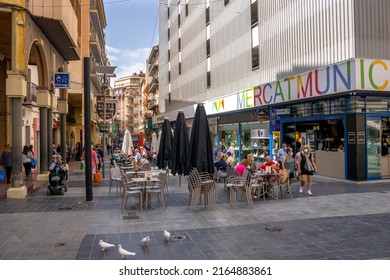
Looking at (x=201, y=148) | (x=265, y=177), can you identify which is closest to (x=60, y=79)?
(x=201, y=148)

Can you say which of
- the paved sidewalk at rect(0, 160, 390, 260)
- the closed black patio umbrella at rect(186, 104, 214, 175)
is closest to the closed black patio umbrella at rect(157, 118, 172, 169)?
the paved sidewalk at rect(0, 160, 390, 260)

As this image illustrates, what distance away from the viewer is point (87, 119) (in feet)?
38.1

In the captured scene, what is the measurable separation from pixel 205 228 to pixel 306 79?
427 inches

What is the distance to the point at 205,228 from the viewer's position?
25.5 ft

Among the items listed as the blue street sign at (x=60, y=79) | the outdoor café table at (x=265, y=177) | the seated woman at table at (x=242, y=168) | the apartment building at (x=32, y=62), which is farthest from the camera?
the blue street sign at (x=60, y=79)

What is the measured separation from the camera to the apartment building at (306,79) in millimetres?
14336

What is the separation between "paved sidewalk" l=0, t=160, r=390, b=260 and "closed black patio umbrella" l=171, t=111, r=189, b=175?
191 cm

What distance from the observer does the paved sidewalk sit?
19.9ft

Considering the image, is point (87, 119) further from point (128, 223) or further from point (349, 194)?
point (349, 194)

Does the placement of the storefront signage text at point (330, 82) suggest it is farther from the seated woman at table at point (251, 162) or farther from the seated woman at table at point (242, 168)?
the seated woman at table at point (242, 168)

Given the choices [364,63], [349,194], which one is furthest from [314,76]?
[349,194]

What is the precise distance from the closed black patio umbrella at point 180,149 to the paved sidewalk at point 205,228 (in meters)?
1.91

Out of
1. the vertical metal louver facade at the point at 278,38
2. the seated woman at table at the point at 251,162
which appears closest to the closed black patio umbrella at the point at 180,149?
the seated woman at table at the point at 251,162
